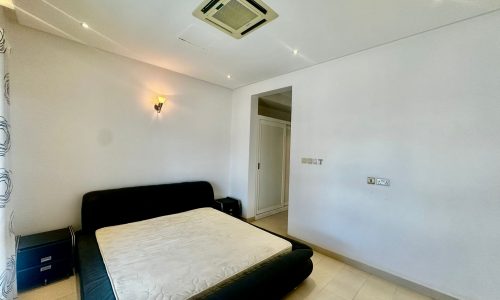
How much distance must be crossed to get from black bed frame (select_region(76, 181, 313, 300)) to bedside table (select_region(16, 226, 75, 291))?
14cm

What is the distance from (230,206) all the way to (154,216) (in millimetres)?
1377

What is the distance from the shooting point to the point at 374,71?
248cm

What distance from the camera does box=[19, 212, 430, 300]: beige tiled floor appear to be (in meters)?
1.93

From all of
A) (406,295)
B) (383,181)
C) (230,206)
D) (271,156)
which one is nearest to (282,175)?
(271,156)

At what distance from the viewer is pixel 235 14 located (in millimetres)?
1933

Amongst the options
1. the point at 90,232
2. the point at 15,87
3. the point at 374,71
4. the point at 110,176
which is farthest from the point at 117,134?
the point at 374,71

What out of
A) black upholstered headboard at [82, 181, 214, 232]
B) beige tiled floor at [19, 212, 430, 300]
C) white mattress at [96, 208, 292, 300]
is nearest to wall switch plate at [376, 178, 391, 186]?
beige tiled floor at [19, 212, 430, 300]

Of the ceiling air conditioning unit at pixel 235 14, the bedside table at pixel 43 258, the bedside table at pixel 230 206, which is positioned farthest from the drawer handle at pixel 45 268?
the ceiling air conditioning unit at pixel 235 14

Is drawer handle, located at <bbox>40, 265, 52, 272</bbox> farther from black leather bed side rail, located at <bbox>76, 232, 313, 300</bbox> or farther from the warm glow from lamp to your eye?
the warm glow from lamp

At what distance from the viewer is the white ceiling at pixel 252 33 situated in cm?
182

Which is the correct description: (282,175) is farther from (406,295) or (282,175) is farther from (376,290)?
(406,295)

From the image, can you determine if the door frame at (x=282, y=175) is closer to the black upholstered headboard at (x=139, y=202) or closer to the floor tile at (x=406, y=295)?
the black upholstered headboard at (x=139, y=202)

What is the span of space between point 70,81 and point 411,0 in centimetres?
→ 384

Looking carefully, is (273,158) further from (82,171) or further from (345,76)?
(82,171)
